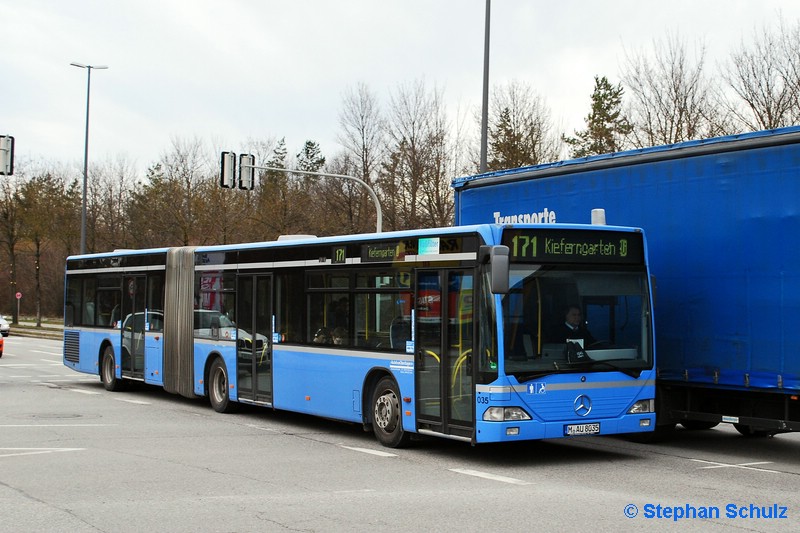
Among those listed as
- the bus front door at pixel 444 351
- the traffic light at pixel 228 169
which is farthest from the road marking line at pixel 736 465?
the traffic light at pixel 228 169

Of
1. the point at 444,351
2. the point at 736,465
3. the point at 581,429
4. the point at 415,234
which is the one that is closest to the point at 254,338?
the point at 415,234

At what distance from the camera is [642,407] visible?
39.7 feet

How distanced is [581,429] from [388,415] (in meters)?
2.55

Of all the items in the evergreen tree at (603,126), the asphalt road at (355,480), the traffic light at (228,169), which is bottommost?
the asphalt road at (355,480)

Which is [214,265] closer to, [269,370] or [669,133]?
[269,370]

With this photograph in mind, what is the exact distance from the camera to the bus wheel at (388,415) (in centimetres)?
1266

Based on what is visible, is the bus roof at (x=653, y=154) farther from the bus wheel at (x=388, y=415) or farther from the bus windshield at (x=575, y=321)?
the bus wheel at (x=388, y=415)

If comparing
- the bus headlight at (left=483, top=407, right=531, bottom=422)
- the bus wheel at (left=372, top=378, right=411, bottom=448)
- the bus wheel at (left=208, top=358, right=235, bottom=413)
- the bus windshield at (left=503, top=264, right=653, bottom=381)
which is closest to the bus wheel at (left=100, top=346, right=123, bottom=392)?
the bus wheel at (left=208, top=358, right=235, bottom=413)

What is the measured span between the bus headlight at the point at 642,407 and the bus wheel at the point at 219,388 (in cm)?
743

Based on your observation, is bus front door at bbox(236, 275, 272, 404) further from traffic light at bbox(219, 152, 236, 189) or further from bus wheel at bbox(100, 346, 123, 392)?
traffic light at bbox(219, 152, 236, 189)

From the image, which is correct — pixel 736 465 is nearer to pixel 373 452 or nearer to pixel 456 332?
pixel 456 332

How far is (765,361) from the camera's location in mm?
11586

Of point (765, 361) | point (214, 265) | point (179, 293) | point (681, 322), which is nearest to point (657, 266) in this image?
point (681, 322)

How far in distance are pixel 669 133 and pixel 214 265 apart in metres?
20.4
